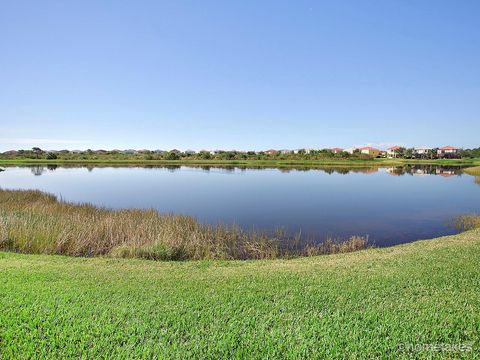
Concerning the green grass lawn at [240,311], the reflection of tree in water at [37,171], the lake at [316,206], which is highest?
the reflection of tree in water at [37,171]

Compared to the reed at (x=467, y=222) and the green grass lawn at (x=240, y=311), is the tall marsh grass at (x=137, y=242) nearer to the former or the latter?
the green grass lawn at (x=240, y=311)

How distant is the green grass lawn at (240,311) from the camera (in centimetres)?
357

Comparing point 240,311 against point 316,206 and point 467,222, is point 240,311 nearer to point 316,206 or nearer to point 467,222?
point 467,222

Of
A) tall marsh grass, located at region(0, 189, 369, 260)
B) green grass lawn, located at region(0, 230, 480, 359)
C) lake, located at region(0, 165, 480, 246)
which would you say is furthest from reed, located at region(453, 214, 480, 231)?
green grass lawn, located at region(0, 230, 480, 359)

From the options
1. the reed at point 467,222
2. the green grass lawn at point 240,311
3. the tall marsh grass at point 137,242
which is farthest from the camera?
the reed at point 467,222

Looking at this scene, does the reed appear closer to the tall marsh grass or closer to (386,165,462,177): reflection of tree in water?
the tall marsh grass

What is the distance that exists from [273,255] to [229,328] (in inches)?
247

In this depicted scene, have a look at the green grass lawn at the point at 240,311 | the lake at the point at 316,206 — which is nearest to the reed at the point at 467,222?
the lake at the point at 316,206

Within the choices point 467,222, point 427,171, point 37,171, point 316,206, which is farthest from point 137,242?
point 427,171

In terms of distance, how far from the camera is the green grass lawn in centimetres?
357

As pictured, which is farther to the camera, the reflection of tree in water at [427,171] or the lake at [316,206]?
the reflection of tree in water at [427,171]

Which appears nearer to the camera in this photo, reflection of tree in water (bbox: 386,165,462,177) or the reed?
the reed

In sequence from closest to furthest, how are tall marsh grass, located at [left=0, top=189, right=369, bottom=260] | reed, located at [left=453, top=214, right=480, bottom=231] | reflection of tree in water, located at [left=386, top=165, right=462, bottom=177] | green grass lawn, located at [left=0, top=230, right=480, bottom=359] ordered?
green grass lawn, located at [left=0, top=230, right=480, bottom=359] → tall marsh grass, located at [left=0, top=189, right=369, bottom=260] → reed, located at [left=453, top=214, right=480, bottom=231] → reflection of tree in water, located at [left=386, top=165, right=462, bottom=177]

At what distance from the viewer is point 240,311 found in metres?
4.24
